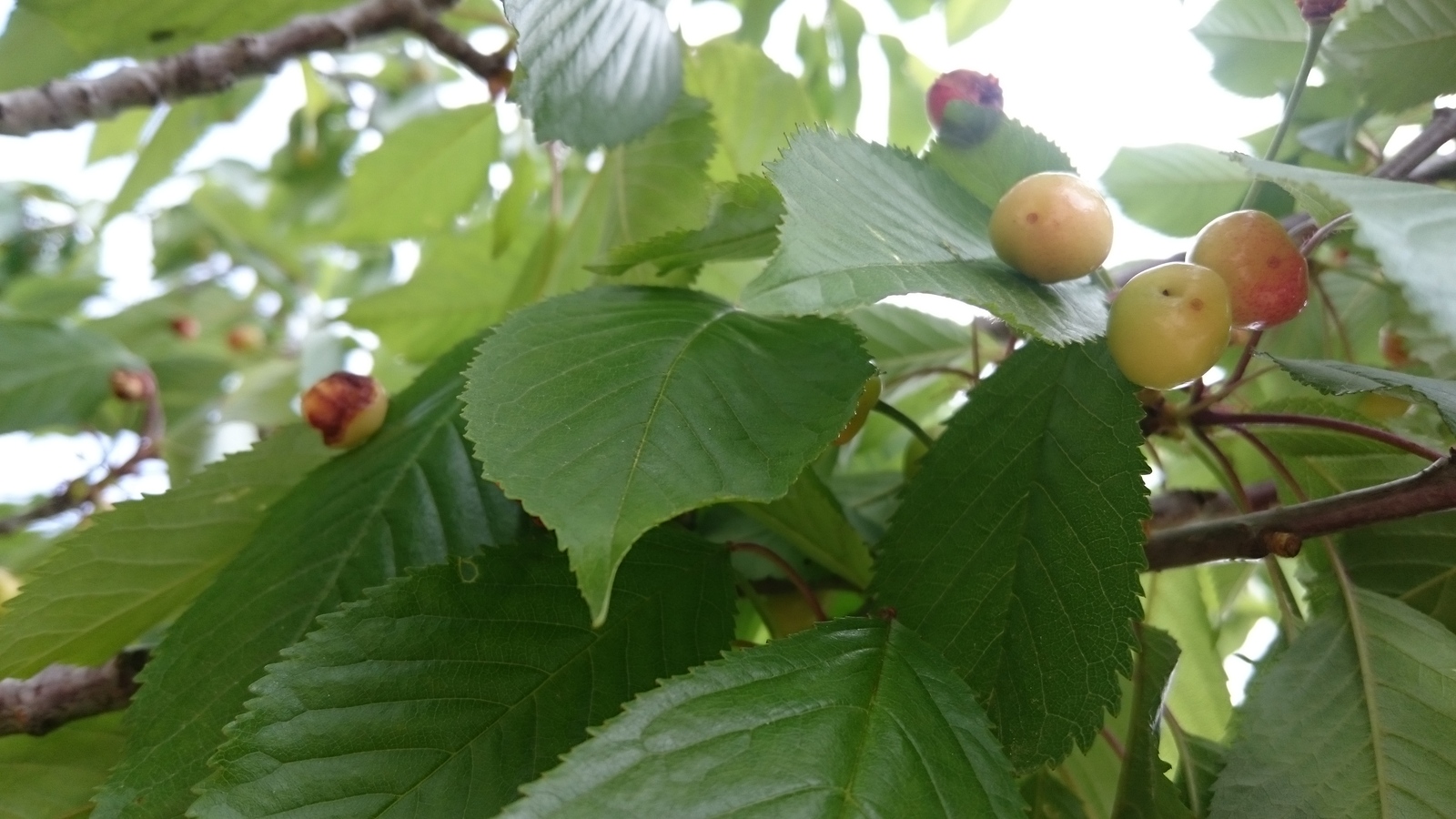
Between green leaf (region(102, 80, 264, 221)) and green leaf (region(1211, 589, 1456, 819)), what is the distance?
1.10m

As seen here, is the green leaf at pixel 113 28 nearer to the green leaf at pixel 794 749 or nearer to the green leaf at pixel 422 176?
the green leaf at pixel 422 176

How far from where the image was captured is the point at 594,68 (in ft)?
2.10

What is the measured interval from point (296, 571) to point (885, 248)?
1.14 ft

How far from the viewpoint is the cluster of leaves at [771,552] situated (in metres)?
0.37

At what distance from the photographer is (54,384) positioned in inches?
41.8

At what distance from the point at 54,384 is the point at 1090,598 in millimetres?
1116

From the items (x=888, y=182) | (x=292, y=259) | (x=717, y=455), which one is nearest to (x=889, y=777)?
(x=717, y=455)

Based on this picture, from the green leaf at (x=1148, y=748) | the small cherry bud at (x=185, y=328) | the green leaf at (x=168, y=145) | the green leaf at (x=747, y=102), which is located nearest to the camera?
the green leaf at (x=1148, y=748)

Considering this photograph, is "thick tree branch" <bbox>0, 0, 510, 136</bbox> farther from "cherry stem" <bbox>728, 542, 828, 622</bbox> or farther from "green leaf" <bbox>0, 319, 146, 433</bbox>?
"cherry stem" <bbox>728, 542, 828, 622</bbox>

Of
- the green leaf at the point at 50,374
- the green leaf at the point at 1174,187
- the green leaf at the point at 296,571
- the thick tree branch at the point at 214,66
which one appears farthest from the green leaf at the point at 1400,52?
the green leaf at the point at 50,374

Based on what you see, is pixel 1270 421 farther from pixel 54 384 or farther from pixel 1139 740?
pixel 54 384

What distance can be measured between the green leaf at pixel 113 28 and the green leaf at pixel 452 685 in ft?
2.18

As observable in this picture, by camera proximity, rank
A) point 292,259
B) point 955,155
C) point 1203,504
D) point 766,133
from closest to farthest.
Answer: point 955,155
point 1203,504
point 766,133
point 292,259

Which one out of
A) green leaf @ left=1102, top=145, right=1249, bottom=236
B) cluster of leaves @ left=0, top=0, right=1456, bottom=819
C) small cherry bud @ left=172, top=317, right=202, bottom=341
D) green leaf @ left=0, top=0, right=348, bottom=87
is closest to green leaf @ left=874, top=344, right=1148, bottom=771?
cluster of leaves @ left=0, top=0, right=1456, bottom=819
